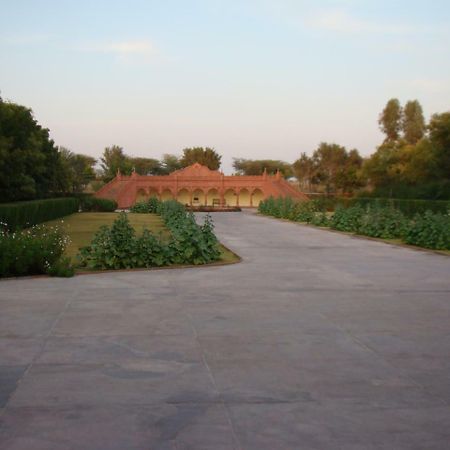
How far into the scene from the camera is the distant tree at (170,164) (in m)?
106

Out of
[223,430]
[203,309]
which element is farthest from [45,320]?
[223,430]

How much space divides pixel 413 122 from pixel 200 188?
83.3 ft

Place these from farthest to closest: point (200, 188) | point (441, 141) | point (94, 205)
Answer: point (200, 188) → point (94, 205) → point (441, 141)

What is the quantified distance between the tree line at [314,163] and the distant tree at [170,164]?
7.0 inches

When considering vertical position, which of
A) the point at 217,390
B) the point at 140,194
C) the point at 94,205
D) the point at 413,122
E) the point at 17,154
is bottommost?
the point at 94,205

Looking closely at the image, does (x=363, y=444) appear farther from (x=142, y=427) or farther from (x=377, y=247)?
(x=377, y=247)

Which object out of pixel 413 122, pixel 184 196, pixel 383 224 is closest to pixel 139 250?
pixel 383 224

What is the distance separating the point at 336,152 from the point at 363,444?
7919 centimetres

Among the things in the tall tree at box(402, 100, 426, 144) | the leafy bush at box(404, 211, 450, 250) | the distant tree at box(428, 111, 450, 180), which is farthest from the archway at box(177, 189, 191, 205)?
the leafy bush at box(404, 211, 450, 250)

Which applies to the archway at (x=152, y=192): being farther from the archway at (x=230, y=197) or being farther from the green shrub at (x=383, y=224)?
the green shrub at (x=383, y=224)

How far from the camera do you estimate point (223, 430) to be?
366 cm

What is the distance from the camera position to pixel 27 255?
10391 millimetres

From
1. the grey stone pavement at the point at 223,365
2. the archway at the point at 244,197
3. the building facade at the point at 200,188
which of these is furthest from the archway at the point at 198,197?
the grey stone pavement at the point at 223,365

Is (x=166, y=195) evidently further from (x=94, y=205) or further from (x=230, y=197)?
(x=94, y=205)
